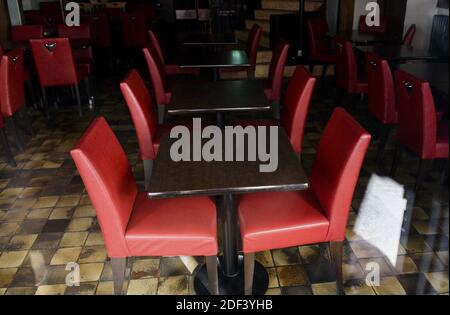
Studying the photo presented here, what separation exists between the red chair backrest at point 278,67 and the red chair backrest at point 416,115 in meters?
1.02

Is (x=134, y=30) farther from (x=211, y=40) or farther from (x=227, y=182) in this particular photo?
(x=227, y=182)

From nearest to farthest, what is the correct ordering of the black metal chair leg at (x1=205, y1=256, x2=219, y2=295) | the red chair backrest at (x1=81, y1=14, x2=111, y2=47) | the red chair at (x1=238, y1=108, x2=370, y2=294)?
the red chair at (x1=238, y1=108, x2=370, y2=294), the black metal chair leg at (x1=205, y1=256, x2=219, y2=295), the red chair backrest at (x1=81, y1=14, x2=111, y2=47)

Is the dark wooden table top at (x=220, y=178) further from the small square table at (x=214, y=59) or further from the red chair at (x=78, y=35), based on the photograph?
the red chair at (x=78, y=35)

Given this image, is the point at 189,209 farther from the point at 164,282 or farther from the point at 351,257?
the point at 351,257

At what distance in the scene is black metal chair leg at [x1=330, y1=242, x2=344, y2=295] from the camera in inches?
74.7

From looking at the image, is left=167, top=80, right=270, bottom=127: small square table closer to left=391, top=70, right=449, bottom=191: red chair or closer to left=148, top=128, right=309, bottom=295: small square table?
left=148, top=128, right=309, bottom=295: small square table

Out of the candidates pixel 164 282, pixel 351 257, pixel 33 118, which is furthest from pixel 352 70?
pixel 33 118

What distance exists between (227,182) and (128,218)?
52 cm

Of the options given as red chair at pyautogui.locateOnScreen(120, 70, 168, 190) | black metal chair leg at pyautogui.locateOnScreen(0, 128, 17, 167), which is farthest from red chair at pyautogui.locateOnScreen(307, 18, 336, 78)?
black metal chair leg at pyautogui.locateOnScreen(0, 128, 17, 167)

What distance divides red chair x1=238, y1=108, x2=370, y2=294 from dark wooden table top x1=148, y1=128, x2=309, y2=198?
0.58ft

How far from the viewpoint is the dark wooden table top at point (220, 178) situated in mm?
1624

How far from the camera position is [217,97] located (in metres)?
2.76

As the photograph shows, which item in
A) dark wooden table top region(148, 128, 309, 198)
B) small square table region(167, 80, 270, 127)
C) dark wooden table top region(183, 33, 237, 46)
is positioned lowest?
dark wooden table top region(148, 128, 309, 198)
